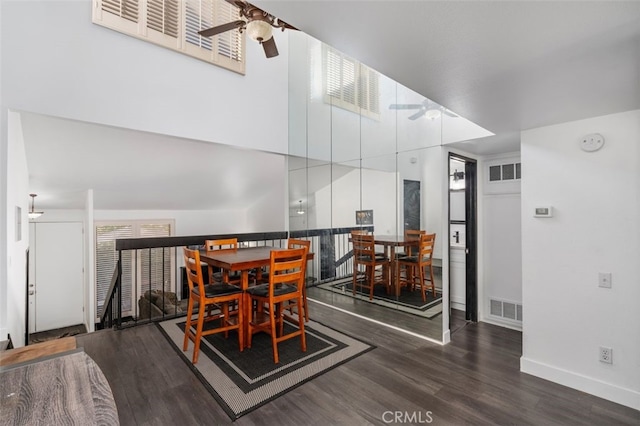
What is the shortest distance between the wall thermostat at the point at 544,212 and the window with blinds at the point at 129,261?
6044mm

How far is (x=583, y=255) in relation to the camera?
7.86 ft

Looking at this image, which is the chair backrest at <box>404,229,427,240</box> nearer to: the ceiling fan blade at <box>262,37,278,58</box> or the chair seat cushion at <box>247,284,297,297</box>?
the chair seat cushion at <box>247,284,297,297</box>

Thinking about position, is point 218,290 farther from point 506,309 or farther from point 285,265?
point 506,309

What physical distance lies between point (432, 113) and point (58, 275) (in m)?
7.99

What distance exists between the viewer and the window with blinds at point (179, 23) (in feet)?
10.5

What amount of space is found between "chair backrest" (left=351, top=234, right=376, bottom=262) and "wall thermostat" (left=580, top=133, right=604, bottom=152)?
2.29 meters

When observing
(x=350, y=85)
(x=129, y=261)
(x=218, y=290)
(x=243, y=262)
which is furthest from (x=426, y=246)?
(x=129, y=261)

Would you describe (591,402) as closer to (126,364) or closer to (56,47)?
(126,364)

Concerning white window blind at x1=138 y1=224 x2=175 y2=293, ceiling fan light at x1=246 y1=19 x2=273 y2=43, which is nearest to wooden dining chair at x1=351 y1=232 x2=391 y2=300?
ceiling fan light at x1=246 y1=19 x2=273 y2=43

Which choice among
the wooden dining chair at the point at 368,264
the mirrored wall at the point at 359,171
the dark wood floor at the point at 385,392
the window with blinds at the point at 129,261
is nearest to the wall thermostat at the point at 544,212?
the mirrored wall at the point at 359,171

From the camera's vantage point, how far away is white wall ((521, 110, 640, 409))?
2.19 metres

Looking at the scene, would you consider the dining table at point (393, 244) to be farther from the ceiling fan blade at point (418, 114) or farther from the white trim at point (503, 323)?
the ceiling fan blade at point (418, 114)

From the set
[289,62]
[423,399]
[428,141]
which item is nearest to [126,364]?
[423,399]

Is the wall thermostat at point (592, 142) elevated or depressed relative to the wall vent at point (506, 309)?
elevated
